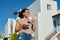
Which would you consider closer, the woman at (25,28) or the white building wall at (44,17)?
the woman at (25,28)

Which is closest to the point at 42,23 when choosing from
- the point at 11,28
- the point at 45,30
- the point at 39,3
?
the point at 45,30

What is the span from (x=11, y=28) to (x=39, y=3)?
7.47 meters

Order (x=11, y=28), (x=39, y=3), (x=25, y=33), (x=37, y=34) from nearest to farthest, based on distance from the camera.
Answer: (x=25, y=33) → (x=37, y=34) → (x=39, y=3) → (x=11, y=28)

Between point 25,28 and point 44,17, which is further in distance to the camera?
point 44,17

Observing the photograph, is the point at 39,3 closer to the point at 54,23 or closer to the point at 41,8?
the point at 41,8

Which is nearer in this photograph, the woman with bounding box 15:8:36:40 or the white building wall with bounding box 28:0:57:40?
the woman with bounding box 15:8:36:40

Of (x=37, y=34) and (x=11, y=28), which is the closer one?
(x=37, y=34)

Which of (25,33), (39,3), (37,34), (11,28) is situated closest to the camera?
(25,33)

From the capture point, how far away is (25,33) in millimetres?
6434

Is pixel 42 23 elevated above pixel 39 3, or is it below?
below

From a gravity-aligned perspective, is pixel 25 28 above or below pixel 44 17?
below

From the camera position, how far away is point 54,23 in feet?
108

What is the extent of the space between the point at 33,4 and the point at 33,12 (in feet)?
4.06

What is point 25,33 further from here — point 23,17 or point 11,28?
point 11,28
